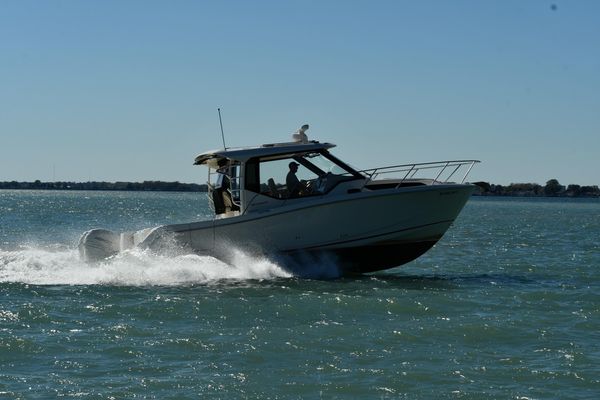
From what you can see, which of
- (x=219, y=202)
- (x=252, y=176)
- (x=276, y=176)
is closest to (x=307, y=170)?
(x=276, y=176)

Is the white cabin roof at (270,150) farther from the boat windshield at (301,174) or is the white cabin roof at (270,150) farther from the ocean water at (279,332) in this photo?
the ocean water at (279,332)

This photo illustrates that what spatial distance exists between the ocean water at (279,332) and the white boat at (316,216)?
37 cm

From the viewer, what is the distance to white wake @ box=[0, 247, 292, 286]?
56.0 ft

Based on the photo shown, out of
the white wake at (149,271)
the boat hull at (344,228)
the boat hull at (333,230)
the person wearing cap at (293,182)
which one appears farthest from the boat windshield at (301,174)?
the white wake at (149,271)

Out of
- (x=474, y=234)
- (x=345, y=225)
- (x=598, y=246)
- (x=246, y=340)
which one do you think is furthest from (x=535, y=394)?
(x=474, y=234)

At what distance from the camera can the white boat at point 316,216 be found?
57.8 ft

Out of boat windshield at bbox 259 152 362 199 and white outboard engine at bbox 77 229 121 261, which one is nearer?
boat windshield at bbox 259 152 362 199

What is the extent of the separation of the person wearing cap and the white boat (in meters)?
0.03

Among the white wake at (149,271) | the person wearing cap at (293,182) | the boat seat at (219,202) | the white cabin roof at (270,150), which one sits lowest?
the white wake at (149,271)

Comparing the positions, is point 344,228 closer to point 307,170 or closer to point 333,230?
point 333,230

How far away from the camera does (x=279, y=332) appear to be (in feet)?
40.1

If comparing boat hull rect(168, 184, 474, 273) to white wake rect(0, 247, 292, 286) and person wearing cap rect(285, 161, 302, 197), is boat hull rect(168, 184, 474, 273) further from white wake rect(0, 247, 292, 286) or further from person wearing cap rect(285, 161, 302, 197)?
person wearing cap rect(285, 161, 302, 197)

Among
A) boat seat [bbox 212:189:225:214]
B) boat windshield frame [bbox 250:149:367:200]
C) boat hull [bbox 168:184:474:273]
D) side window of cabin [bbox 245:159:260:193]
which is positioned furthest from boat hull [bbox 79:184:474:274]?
boat seat [bbox 212:189:225:214]

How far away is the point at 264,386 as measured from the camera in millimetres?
9727
